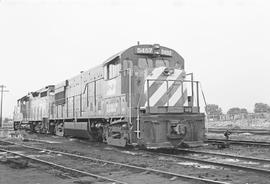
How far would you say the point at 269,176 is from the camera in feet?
21.4

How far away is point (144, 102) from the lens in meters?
11.3

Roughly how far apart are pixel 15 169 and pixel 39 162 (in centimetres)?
119

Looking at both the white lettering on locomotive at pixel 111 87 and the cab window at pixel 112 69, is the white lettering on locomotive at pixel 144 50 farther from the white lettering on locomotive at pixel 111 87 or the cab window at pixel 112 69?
the white lettering on locomotive at pixel 111 87

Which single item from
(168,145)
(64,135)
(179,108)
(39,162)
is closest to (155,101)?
(179,108)

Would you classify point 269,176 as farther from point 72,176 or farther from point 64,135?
point 64,135

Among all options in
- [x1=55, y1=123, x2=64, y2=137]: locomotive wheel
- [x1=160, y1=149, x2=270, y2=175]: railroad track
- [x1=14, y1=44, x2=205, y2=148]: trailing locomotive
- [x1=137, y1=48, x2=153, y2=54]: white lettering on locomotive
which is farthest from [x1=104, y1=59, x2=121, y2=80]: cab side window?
[x1=55, y1=123, x2=64, y2=137]: locomotive wheel

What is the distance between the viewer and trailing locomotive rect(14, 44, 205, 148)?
10.5 meters

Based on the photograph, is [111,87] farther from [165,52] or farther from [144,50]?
[165,52]

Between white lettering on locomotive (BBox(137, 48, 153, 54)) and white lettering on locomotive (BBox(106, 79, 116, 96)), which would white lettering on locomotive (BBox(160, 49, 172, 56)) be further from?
white lettering on locomotive (BBox(106, 79, 116, 96))

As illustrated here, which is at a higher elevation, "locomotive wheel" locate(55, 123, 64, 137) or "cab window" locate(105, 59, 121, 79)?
"cab window" locate(105, 59, 121, 79)

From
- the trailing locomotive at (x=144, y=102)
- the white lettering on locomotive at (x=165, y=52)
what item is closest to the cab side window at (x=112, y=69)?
the trailing locomotive at (x=144, y=102)

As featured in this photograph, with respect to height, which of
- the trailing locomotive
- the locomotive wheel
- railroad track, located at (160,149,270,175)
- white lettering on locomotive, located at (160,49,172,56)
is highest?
white lettering on locomotive, located at (160,49,172,56)

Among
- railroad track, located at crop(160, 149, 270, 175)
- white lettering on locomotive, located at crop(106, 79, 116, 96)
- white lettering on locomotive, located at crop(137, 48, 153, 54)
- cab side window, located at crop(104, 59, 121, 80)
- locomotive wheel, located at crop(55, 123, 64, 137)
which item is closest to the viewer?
railroad track, located at crop(160, 149, 270, 175)

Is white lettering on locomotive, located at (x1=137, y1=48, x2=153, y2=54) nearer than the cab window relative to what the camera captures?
Yes
